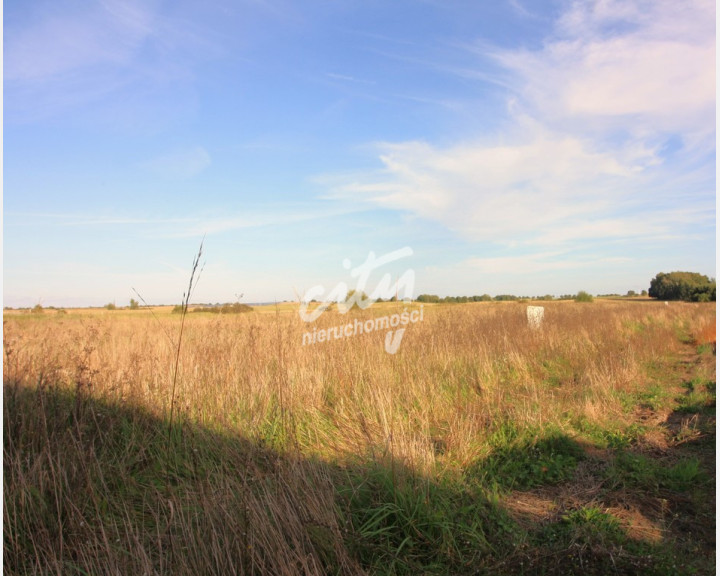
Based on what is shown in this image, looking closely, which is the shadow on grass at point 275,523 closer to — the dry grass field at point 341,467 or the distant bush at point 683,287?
the dry grass field at point 341,467

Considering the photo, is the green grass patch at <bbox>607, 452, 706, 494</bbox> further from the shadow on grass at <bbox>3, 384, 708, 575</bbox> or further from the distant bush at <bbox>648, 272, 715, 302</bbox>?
the distant bush at <bbox>648, 272, 715, 302</bbox>

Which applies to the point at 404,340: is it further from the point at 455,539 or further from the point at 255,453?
the point at 455,539

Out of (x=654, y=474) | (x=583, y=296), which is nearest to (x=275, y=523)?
(x=654, y=474)

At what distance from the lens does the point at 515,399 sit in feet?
19.9

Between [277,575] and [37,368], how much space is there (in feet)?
14.7

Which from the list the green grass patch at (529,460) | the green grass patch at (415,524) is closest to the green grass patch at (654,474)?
the green grass patch at (529,460)

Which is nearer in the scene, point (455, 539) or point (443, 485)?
point (455, 539)

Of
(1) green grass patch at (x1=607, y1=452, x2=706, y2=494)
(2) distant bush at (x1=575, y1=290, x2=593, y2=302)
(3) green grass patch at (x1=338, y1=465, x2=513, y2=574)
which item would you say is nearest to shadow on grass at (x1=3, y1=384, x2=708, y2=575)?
(3) green grass patch at (x1=338, y1=465, x2=513, y2=574)

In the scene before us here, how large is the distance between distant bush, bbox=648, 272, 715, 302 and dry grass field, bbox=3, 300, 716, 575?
47.6 m

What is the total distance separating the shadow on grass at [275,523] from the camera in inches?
94.0

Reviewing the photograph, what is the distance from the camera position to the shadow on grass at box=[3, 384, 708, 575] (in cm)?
239

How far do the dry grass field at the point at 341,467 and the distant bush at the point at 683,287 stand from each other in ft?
156

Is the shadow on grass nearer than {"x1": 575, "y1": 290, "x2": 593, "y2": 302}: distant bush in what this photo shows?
Yes

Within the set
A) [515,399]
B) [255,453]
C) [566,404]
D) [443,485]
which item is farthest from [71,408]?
[566,404]
